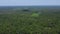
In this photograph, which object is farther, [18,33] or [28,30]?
[28,30]

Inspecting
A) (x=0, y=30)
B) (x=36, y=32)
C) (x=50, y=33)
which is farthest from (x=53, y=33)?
(x=0, y=30)

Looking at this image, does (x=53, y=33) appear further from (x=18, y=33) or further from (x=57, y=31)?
(x=18, y=33)

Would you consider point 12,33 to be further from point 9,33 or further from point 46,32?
point 46,32

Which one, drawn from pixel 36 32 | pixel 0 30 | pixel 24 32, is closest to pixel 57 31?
pixel 36 32

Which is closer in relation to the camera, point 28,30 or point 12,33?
point 12,33

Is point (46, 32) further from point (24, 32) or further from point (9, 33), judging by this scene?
point (9, 33)

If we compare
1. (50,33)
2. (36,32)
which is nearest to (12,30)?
(36,32)

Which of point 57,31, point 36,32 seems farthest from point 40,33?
point 57,31

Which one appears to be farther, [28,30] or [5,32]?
[28,30]
